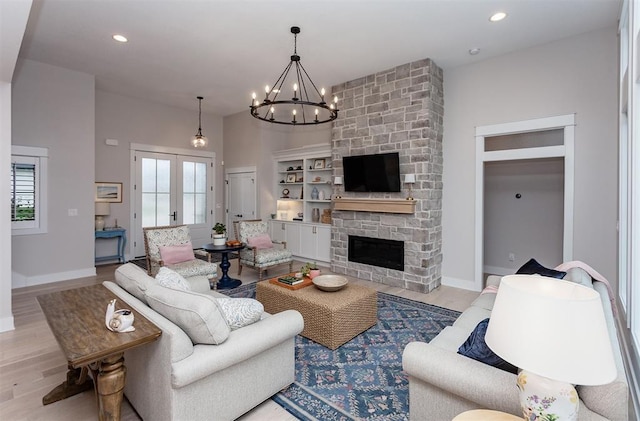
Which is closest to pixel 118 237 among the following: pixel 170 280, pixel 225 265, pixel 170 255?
pixel 170 255

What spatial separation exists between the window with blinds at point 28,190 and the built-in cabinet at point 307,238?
4111 mm

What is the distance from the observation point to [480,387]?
1.43m

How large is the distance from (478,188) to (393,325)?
8.32ft

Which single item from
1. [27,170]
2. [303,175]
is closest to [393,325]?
[303,175]

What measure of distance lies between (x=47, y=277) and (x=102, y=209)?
160 cm

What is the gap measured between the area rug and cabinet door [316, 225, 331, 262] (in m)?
2.59

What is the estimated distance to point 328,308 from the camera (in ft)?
9.49

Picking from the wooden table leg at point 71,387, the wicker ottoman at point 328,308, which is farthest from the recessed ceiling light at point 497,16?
the wooden table leg at point 71,387

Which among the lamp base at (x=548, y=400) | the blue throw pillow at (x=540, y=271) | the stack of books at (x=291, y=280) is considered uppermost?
the blue throw pillow at (x=540, y=271)

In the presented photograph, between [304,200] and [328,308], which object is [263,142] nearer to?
[304,200]

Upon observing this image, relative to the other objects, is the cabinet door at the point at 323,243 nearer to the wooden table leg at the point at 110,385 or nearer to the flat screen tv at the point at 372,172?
the flat screen tv at the point at 372,172

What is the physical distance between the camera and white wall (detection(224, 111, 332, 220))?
7168 millimetres

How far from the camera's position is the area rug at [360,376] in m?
2.11

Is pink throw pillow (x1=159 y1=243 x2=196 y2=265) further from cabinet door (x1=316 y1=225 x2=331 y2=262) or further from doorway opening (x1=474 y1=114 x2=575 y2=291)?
doorway opening (x1=474 y1=114 x2=575 y2=291)
